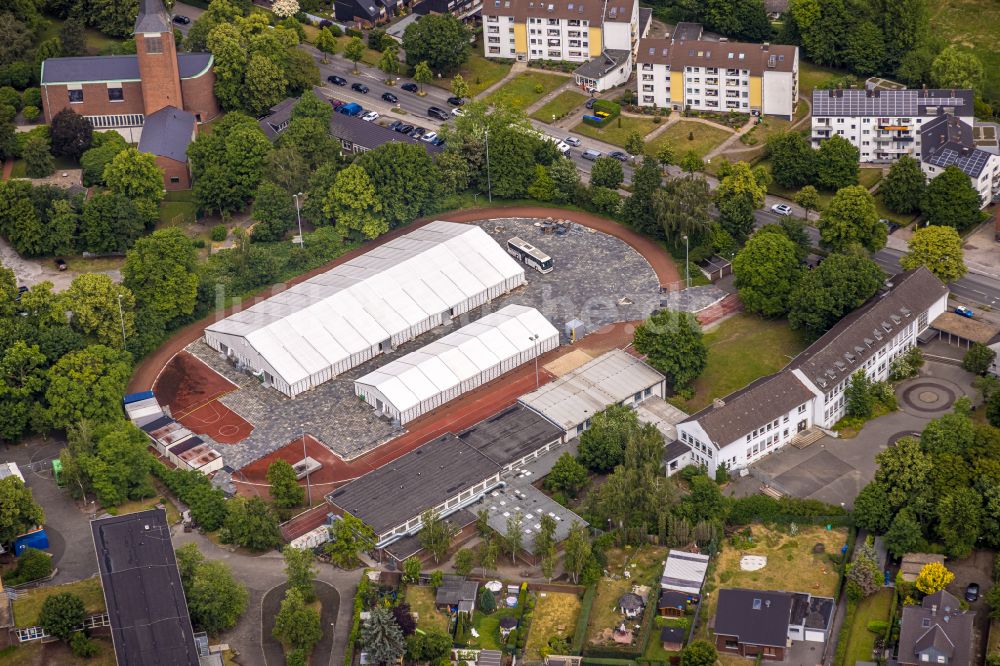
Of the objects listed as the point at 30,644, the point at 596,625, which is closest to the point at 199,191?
the point at 30,644

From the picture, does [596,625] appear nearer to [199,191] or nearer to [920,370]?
[920,370]

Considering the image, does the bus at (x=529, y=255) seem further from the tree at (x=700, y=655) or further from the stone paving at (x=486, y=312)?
the tree at (x=700, y=655)

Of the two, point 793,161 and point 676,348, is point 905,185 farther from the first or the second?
point 676,348

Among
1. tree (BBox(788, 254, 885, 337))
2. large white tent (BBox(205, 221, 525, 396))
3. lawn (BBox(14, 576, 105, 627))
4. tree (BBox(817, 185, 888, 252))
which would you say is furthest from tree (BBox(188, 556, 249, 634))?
tree (BBox(817, 185, 888, 252))

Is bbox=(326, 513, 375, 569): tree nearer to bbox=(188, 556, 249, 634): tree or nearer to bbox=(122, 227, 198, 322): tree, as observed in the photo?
bbox=(188, 556, 249, 634): tree

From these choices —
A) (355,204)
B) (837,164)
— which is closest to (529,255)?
(355,204)
